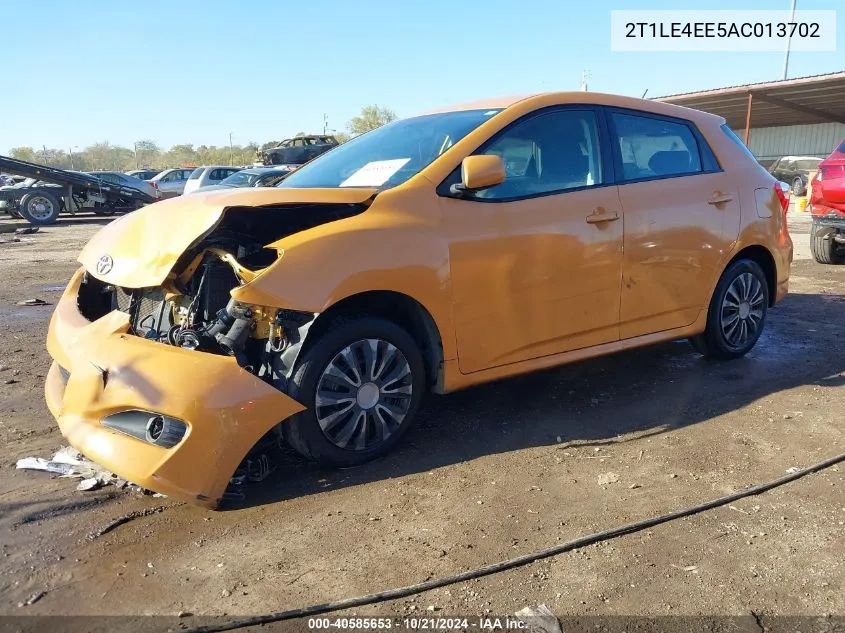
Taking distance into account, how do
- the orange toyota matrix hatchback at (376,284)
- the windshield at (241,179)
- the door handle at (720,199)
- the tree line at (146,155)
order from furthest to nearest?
1. the tree line at (146,155)
2. the windshield at (241,179)
3. the door handle at (720,199)
4. the orange toyota matrix hatchback at (376,284)

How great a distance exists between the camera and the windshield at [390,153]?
12.7 ft

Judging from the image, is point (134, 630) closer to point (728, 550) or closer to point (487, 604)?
point (487, 604)

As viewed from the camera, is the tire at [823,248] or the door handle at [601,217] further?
the tire at [823,248]

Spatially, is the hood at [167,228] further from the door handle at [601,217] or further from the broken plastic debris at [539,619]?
the broken plastic debris at [539,619]

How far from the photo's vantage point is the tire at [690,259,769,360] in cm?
507

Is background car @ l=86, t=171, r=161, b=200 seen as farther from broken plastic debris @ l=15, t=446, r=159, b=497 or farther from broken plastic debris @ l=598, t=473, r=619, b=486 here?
broken plastic debris @ l=598, t=473, r=619, b=486

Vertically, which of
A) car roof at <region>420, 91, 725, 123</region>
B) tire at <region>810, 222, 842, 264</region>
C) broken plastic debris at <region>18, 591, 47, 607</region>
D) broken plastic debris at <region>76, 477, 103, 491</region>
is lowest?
tire at <region>810, 222, 842, 264</region>

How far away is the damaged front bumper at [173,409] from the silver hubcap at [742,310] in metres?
3.43

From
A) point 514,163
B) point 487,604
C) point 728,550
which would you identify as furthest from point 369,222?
point 728,550

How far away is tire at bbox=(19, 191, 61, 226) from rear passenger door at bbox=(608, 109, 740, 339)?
18744 millimetres

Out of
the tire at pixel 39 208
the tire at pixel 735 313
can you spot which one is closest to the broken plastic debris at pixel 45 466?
the tire at pixel 735 313

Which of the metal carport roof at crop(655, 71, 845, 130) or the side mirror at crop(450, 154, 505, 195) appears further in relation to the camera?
the metal carport roof at crop(655, 71, 845, 130)

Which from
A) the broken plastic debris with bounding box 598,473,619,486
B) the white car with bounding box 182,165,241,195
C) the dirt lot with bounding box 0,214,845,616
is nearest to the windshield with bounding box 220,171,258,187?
the white car with bounding box 182,165,241,195

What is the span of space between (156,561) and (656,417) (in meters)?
2.86
